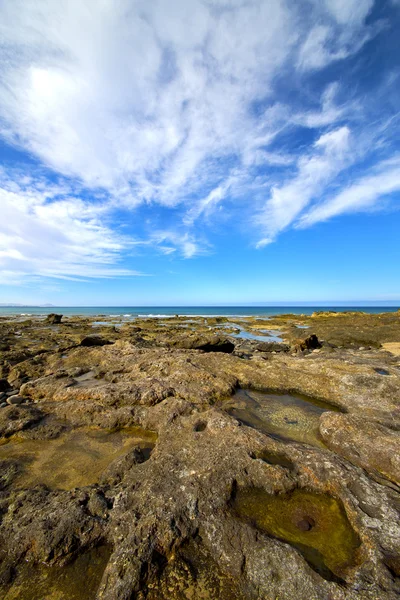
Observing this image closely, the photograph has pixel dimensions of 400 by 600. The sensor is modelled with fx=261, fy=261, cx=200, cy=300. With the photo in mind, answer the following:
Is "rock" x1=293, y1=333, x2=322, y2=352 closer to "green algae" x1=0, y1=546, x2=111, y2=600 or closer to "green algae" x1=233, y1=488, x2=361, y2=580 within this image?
"green algae" x1=233, y1=488, x2=361, y2=580

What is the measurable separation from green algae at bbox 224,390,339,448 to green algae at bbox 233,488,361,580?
1569mm

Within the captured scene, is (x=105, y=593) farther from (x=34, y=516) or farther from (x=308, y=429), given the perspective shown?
(x=308, y=429)

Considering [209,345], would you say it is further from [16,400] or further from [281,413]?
[16,400]

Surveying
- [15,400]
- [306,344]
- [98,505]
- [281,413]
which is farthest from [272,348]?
[98,505]

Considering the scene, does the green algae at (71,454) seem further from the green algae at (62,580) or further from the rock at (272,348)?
the rock at (272,348)

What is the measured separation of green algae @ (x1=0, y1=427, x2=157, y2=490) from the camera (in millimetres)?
4508

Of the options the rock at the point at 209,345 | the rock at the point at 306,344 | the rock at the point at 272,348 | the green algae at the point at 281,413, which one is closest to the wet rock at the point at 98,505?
the green algae at the point at 281,413

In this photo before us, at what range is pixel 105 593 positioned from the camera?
2.62m

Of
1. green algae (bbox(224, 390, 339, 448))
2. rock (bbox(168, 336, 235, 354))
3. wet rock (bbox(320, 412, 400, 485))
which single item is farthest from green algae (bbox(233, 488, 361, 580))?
rock (bbox(168, 336, 235, 354))

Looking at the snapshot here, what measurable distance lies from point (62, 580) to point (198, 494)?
1745 millimetres

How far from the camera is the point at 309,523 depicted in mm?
3492

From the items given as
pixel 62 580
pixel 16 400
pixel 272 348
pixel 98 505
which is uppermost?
pixel 16 400

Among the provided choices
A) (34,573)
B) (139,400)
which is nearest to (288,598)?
(34,573)

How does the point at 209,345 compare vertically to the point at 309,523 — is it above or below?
above
